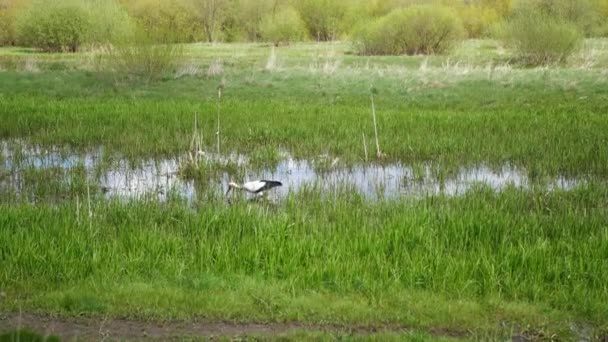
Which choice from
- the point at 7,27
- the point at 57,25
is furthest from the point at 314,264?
the point at 7,27

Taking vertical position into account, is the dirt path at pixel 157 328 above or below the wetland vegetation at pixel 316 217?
below

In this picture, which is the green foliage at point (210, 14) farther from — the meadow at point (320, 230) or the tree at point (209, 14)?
the meadow at point (320, 230)

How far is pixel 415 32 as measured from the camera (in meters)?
40.3

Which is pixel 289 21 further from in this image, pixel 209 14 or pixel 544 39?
pixel 544 39

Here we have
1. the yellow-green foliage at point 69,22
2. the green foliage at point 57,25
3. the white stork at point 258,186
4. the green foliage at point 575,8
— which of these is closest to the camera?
the white stork at point 258,186

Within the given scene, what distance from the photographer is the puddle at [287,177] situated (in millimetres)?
10461

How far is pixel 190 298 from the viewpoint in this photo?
614cm

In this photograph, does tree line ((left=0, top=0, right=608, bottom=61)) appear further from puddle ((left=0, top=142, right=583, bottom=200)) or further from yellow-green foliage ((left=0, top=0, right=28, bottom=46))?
puddle ((left=0, top=142, right=583, bottom=200))

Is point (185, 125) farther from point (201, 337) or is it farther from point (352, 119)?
point (201, 337)

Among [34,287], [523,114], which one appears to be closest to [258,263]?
[34,287]

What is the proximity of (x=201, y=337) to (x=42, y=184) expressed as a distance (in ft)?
20.2

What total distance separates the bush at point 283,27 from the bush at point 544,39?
25692mm

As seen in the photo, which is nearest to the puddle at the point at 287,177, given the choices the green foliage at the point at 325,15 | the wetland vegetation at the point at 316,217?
the wetland vegetation at the point at 316,217

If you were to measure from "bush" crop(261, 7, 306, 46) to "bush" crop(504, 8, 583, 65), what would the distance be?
25.7m
